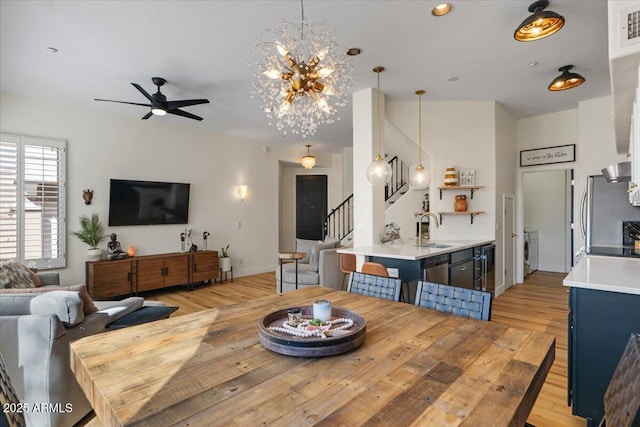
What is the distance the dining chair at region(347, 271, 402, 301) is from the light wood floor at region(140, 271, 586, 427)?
1205 millimetres

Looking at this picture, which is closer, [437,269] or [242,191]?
[437,269]

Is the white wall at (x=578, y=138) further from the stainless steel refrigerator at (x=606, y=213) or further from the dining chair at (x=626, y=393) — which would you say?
the dining chair at (x=626, y=393)

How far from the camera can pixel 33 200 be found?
4613mm

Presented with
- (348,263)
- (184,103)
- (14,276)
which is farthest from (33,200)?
(348,263)

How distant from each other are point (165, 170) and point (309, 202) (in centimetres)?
398

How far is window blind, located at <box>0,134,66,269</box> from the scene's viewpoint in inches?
173

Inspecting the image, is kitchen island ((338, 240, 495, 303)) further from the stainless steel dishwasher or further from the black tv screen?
the black tv screen

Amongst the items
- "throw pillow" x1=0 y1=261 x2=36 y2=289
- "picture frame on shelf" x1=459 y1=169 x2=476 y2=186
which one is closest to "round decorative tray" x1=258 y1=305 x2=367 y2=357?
"throw pillow" x1=0 y1=261 x2=36 y2=289

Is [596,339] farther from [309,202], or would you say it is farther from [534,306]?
[309,202]

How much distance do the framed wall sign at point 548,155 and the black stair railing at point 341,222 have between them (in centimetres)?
374

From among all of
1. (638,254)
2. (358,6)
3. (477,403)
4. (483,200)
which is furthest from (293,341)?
(483,200)

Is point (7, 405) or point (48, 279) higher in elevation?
point (7, 405)

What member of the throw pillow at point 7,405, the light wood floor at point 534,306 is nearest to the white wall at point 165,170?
→ the light wood floor at point 534,306

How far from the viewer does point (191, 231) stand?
20.7ft
